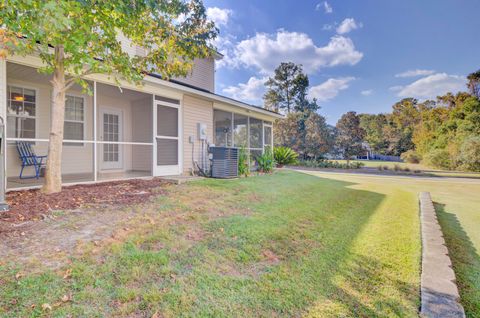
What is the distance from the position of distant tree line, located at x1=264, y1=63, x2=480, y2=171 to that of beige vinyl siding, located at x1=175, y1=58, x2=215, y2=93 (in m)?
10.5

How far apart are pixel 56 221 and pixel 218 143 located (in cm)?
1040

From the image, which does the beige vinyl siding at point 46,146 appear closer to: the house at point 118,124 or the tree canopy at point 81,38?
the house at point 118,124

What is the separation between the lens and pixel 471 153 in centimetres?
1595

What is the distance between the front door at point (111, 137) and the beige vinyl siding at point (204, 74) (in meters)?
4.28

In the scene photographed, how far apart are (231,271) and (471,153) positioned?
2048 centimetres

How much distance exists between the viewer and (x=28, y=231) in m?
2.78

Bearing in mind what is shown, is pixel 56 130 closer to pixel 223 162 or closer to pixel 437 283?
pixel 223 162

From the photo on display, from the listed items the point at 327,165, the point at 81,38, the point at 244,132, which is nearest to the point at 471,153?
the point at 327,165

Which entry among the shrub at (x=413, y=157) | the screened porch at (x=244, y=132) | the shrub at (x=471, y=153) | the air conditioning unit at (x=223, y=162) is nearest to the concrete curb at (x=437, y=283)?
the air conditioning unit at (x=223, y=162)

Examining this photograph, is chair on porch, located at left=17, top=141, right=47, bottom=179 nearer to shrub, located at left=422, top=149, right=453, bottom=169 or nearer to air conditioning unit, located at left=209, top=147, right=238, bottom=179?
air conditioning unit, located at left=209, top=147, right=238, bottom=179

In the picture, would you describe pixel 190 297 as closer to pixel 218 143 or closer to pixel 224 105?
pixel 224 105

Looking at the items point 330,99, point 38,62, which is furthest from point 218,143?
point 330,99

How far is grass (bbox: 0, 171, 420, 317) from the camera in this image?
5.94 feet

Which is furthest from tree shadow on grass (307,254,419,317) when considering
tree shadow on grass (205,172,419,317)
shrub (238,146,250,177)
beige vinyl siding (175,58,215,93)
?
beige vinyl siding (175,58,215,93)
